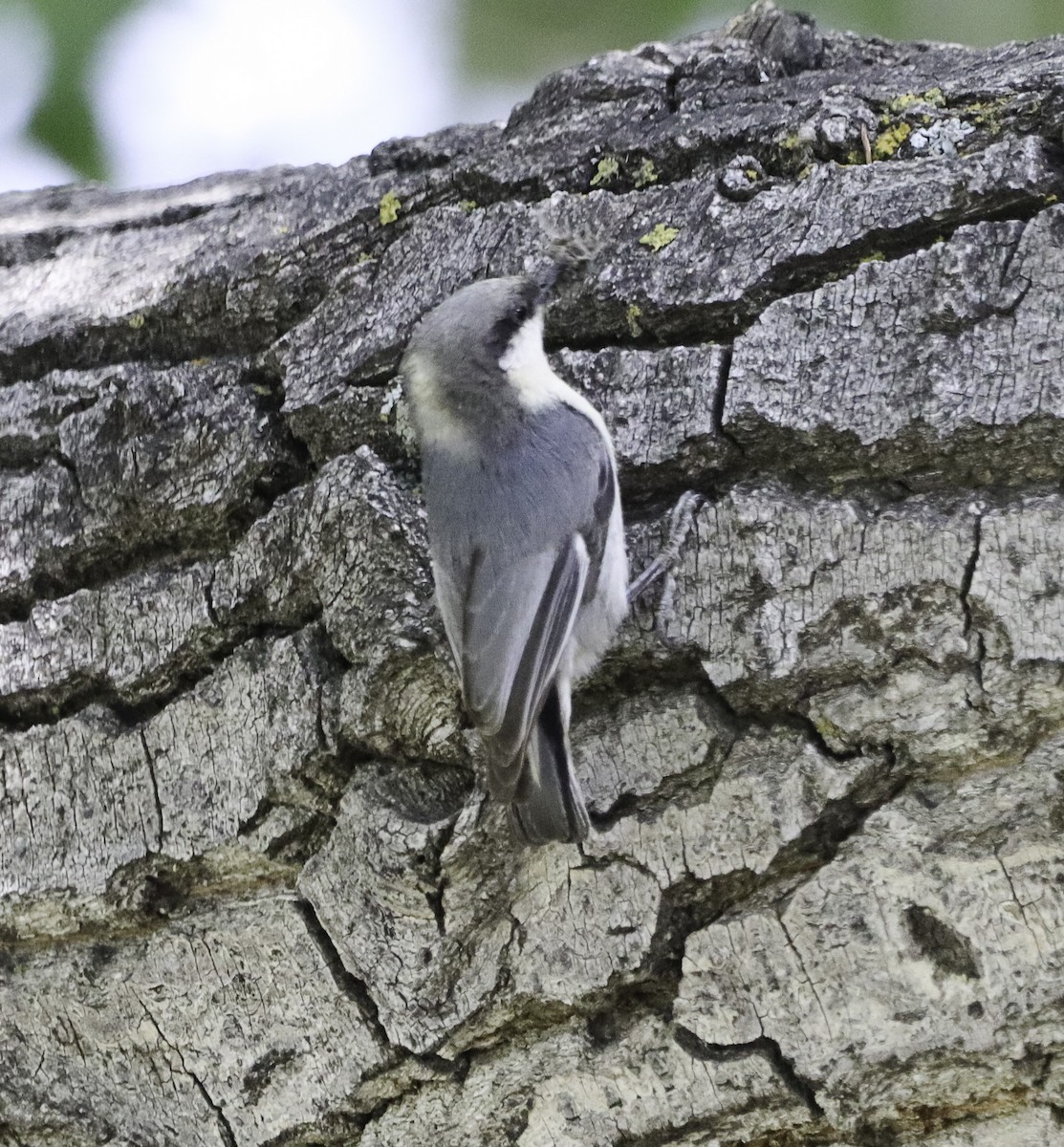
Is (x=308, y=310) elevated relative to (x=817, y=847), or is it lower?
elevated

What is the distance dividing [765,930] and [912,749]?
30cm

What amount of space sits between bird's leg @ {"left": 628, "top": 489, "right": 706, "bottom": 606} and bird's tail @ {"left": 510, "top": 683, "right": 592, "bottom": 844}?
0.75 feet

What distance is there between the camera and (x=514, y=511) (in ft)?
6.47

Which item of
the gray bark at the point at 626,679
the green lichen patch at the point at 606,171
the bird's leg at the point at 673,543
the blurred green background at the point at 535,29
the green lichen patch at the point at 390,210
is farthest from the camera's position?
the blurred green background at the point at 535,29

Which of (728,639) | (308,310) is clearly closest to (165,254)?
(308,310)

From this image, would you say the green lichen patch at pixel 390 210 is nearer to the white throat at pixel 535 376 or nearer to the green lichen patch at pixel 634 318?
the white throat at pixel 535 376

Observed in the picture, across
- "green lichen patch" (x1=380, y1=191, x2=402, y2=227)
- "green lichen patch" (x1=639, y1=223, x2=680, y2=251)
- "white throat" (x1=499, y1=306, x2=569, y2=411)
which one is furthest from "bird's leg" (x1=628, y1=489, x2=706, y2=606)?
"green lichen patch" (x1=380, y1=191, x2=402, y2=227)

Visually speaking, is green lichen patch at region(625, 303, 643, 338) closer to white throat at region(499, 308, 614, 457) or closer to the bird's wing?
white throat at region(499, 308, 614, 457)

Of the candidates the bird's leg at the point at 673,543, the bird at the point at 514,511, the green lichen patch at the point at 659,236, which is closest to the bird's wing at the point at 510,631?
the bird at the point at 514,511

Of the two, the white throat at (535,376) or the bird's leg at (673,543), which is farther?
the white throat at (535,376)

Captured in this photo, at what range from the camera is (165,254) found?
88.6 inches

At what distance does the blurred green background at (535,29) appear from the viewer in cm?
252

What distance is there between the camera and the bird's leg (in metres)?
1.73

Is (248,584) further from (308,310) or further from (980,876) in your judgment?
(980,876)
